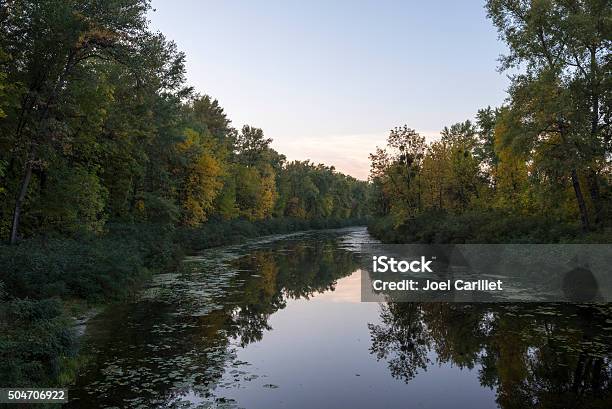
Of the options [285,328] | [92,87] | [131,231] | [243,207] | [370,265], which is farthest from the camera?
[243,207]

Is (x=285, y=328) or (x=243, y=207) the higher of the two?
(x=243, y=207)

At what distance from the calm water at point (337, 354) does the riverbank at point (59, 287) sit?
902 mm

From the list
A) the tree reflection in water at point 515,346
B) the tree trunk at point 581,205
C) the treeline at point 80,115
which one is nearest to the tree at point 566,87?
the tree trunk at point 581,205

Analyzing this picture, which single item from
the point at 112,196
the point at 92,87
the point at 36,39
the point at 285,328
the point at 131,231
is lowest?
the point at 285,328

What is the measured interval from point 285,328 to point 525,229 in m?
19.3

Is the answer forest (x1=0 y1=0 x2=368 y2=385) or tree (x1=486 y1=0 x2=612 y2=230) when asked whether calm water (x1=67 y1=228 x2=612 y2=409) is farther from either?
tree (x1=486 y1=0 x2=612 y2=230)

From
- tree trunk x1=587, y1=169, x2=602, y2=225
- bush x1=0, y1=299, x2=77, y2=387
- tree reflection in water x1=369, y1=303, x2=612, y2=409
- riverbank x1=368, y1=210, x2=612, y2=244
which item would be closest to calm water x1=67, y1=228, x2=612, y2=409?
tree reflection in water x1=369, y1=303, x2=612, y2=409

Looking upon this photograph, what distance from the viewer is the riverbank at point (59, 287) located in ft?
34.4

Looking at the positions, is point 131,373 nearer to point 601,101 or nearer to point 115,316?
point 115,316

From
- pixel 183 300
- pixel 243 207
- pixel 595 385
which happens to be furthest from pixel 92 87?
pixel 243 207

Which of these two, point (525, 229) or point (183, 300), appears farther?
point (525, 229)

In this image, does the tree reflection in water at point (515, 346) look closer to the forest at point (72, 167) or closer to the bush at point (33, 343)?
the bush at point (33, 343)

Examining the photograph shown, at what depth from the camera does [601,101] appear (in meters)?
26.4

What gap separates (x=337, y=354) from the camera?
1433cm
